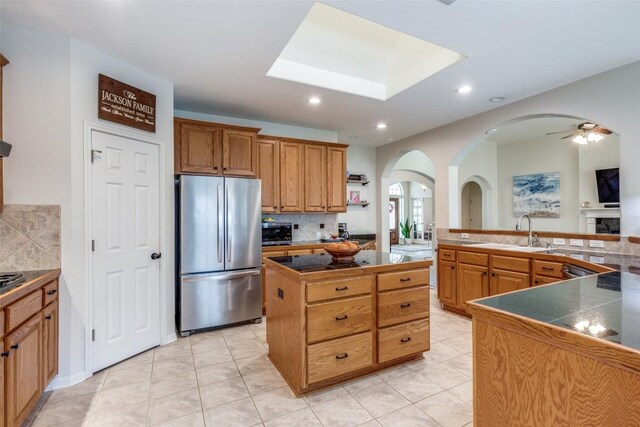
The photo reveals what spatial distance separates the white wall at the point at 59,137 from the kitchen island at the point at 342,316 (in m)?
1.49

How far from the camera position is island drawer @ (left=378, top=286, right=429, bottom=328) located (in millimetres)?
2344

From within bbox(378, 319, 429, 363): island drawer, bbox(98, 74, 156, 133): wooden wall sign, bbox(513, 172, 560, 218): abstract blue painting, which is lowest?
bbox(378, 319, 429, 363): island drawer

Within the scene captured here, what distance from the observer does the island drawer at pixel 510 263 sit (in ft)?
10.1

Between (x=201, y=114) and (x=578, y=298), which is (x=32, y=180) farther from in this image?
(x=578, y=298)

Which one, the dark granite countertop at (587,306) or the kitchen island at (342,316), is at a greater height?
the dark granite countertop at (587,306)

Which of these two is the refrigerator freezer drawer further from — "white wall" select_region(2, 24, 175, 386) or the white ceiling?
the white ceiling

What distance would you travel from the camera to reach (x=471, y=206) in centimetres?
879

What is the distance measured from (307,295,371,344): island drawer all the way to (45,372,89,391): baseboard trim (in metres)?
1.83

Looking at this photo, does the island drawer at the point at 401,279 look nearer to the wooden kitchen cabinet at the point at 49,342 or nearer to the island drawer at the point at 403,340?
the island drawer at the point at 403,340

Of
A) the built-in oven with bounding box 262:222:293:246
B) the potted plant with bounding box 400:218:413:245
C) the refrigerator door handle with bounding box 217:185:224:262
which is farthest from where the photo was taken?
the potted plant with bounding box 400:218:413:245

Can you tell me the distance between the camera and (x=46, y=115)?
7.43 ft

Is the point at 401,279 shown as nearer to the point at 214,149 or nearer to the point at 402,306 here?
the point at 402,306

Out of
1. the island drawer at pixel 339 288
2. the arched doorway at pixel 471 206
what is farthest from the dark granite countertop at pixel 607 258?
the arched doorway at pixel 471 206

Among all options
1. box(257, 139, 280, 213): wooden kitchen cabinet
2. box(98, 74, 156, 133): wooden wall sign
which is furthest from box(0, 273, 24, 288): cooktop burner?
box(257, 139, 280, 213): wooden kitchen cabinet
